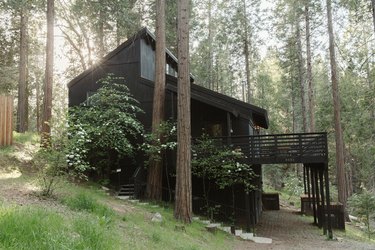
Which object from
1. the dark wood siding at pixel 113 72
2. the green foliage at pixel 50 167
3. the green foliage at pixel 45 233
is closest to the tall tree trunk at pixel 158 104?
the dark wood siding at pixel 113 72

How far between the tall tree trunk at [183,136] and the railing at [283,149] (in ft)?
11.6

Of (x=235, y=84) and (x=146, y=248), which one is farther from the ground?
(x=235, y=84)

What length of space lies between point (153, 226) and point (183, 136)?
3129 mm

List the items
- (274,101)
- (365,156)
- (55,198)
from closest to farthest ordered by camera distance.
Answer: (55,198) → (365,156) → (274,101)

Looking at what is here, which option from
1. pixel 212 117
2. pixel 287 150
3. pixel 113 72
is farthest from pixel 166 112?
pixel 287 150

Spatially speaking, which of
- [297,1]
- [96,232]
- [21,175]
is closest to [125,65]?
[21,175]

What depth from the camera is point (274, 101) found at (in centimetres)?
4275

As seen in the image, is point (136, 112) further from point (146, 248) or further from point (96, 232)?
point (96, 232)

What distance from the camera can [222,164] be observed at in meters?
13.3

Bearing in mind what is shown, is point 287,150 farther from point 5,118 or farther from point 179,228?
point 5,118

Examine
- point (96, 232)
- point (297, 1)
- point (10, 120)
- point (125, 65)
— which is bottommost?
point (96, 232)

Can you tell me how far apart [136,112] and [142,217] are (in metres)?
8.14

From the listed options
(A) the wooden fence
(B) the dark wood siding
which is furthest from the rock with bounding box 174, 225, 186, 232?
(B) the dark wood siding

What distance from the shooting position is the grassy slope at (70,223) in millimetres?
4449
